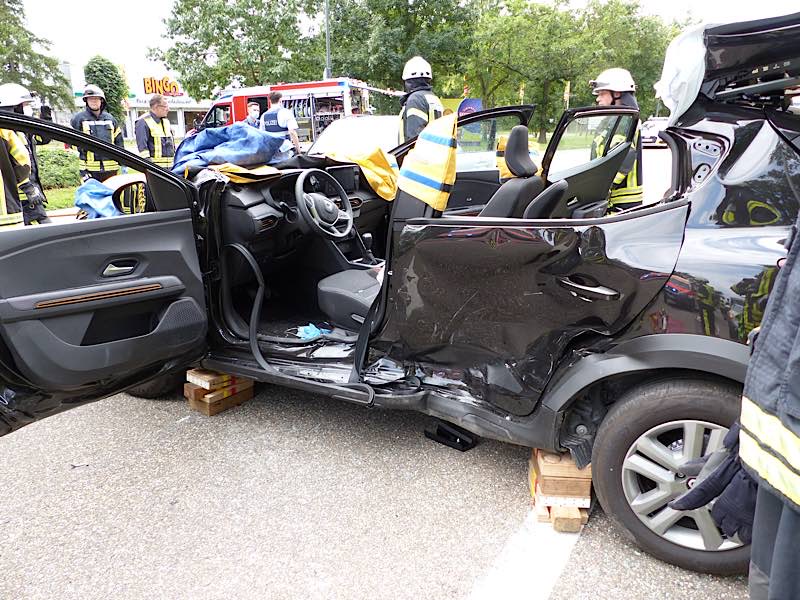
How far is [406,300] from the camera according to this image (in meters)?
2.48

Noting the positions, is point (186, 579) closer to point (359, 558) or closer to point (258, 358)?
point (359, 558)

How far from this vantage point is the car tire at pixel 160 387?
132 inches

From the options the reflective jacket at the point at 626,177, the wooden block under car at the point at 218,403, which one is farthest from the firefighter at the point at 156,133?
the reflective jacket at the point at 626,177

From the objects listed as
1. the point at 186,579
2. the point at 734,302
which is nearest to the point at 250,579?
the point at 186,579

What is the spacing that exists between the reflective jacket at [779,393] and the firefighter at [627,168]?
10.9ft

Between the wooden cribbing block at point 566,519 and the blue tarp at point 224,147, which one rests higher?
the blue tarp at point 224,147

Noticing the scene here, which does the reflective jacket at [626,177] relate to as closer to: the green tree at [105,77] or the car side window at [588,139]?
the car side window at [588,139]

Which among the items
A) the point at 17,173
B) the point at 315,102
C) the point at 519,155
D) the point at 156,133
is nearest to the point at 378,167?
the point at 519,155

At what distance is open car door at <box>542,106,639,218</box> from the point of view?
370cm

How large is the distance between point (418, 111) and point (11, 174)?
3.37 m

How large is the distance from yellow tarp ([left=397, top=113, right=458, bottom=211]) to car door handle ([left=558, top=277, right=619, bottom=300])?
2.07 ft

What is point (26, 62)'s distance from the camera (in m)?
32.4

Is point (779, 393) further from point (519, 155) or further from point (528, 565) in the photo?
point (519, 155)

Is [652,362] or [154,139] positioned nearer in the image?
[652,362]
